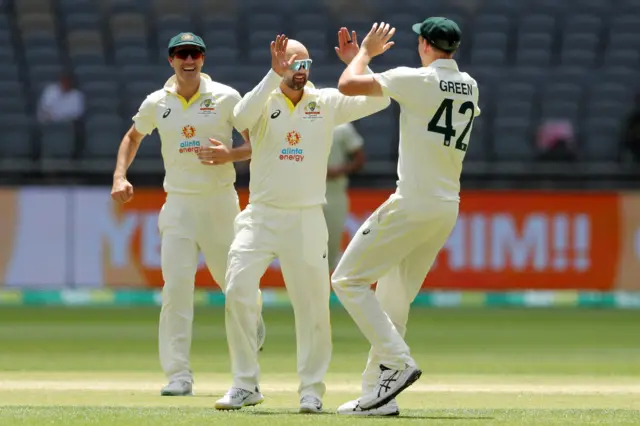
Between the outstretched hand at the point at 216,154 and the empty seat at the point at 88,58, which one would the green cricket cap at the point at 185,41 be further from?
the empty seat at the point at 88,58

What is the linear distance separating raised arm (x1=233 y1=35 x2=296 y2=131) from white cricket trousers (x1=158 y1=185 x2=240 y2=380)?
42.3 inches

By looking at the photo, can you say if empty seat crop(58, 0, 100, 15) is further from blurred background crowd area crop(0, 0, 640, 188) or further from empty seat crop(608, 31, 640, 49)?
empty seat crop(608, 31, 640, 49)

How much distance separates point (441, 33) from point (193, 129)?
2001 millimetres

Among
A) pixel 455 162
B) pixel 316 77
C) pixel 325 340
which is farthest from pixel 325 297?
pixel 316 77

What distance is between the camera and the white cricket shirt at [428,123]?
744 cm

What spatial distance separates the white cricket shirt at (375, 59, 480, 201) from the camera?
7.44m

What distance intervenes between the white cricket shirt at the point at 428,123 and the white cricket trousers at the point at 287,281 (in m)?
0.71

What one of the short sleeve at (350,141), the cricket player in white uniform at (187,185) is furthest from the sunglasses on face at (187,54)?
the short sleeve at (350,141)

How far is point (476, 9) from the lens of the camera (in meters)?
20.1

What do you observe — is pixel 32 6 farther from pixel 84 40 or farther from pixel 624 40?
pixel 624 40

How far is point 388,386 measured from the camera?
7.47m

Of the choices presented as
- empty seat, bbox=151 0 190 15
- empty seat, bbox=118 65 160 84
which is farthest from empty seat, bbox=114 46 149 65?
empty seat, bbox=151 0 190 15

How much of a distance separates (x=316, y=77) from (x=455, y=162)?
36.9 feet

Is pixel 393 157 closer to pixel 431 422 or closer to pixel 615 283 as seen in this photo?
pixel 615 283
